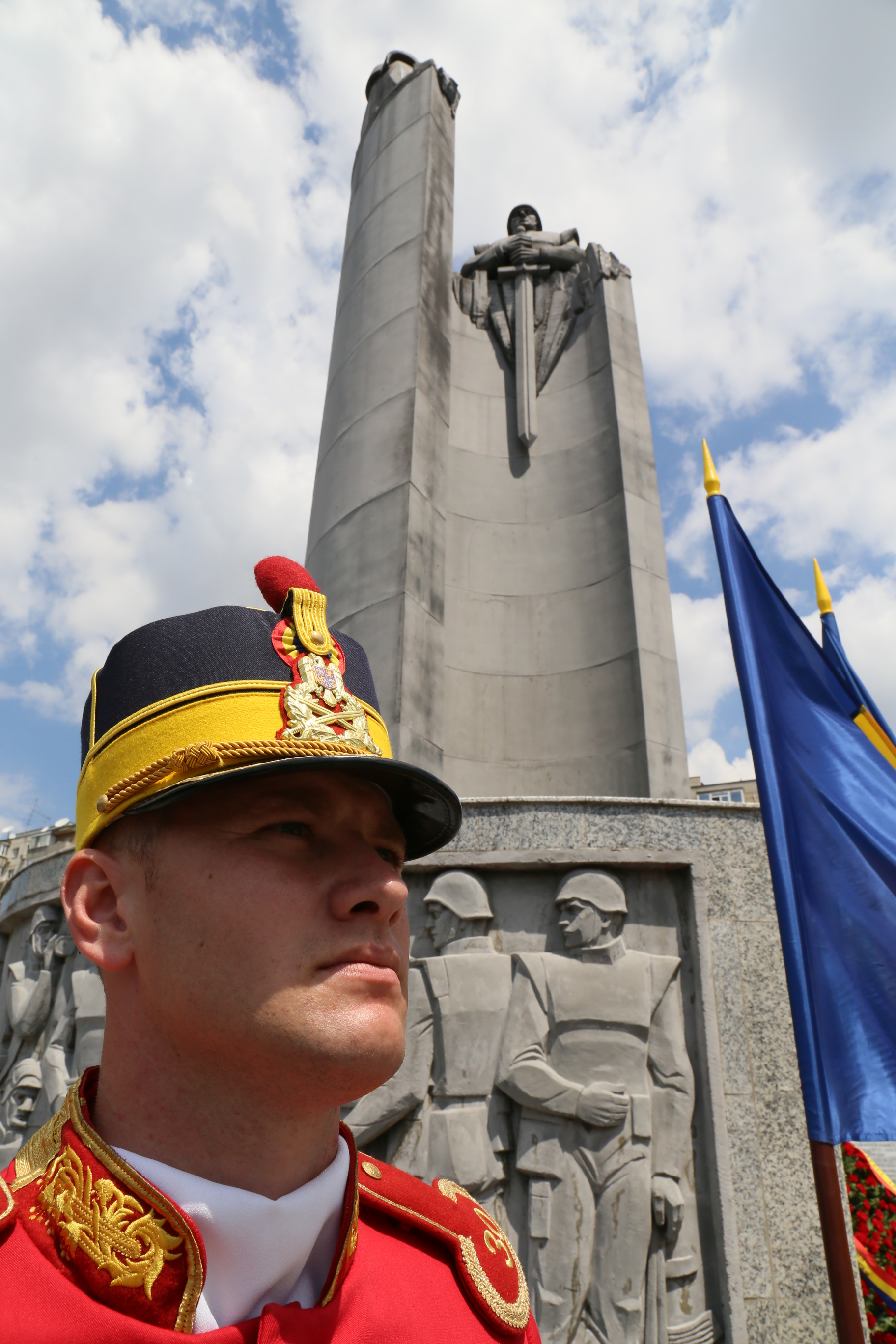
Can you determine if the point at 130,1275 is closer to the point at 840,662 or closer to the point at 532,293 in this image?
the point at 840,662

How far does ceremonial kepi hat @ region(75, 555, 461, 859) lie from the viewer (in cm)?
156

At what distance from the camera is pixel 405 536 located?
27.4ft

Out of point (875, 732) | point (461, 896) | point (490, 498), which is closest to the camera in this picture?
point (875, 732)

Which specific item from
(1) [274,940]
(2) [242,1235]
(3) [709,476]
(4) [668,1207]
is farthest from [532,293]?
(2) [242,1235]

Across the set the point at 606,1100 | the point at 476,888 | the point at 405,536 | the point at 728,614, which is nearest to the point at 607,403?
the point at 405,536

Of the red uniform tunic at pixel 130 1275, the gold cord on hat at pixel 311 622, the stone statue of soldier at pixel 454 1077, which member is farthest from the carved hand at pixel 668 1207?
the gold cord on hat at pixel 311 622

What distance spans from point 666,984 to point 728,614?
96.3 inches

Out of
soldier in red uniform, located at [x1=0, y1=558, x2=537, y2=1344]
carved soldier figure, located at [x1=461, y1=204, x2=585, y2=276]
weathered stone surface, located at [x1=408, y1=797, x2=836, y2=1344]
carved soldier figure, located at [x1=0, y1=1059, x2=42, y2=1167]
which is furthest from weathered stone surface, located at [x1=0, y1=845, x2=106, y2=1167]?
carved soldier figure, located at [x1=461, y1=204, x2=585, y2=276]

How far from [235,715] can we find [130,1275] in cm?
97

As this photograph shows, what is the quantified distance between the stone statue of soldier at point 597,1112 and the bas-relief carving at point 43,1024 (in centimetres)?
308

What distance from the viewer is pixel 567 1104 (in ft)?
16.1

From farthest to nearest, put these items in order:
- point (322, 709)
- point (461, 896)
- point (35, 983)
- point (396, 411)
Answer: point (396, 411), point (35, 983), point (461, 896), point (322, 709)

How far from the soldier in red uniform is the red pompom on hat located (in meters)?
0.18

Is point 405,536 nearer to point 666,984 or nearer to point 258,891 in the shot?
point 666,984
